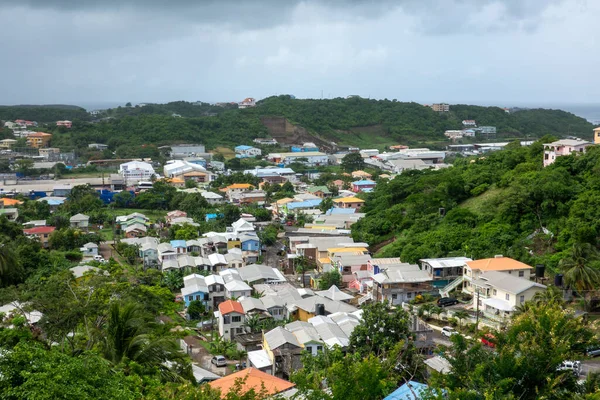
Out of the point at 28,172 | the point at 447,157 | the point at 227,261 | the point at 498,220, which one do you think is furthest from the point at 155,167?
the point at 498,220

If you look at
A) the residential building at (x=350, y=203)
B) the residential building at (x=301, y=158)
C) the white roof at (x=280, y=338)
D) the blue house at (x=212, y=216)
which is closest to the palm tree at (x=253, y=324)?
the white roof at (x=280, y=338)

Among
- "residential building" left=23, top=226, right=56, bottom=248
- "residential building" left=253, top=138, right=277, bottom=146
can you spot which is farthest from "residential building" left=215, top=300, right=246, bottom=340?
"residential building" left=253, top=138, right=277, bottom=146

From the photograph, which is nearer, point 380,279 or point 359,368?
point 359,368

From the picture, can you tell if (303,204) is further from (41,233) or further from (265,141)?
(265,141)

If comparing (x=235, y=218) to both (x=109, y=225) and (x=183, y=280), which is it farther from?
(x=183, y=280)

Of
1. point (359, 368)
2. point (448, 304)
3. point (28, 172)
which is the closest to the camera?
point (359, 368)

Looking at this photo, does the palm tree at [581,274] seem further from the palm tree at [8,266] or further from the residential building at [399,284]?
the palm tree at [8,266]

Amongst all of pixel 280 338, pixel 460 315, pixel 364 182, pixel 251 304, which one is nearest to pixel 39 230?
pixel 251 304
